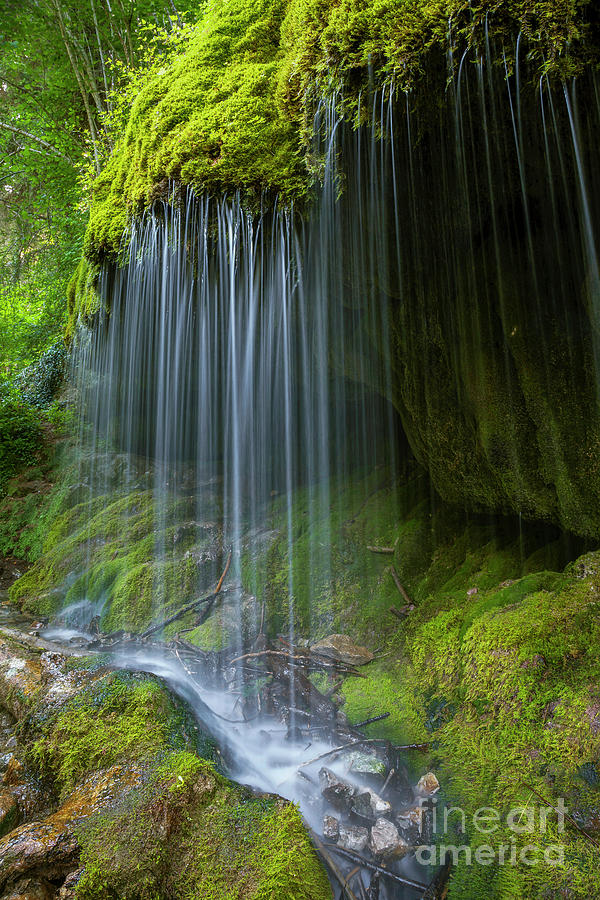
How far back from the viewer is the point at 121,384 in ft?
23.5

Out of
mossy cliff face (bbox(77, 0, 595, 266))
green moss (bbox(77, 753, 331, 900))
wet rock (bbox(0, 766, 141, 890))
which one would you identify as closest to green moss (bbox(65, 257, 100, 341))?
mossy cliff face (bbox(77, 0, 595, 266))

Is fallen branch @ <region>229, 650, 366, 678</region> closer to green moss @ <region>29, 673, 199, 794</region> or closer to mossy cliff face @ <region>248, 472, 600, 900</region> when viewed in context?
mossy cliff face @ <region>248, 472, 600, 900</region>

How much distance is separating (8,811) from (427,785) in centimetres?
212

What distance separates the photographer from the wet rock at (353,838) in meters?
2.17

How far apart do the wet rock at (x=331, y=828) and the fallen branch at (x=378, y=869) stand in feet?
0.17

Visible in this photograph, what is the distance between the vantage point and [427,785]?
2488 millimetres

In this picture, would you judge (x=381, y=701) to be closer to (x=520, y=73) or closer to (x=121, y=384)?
(x=520, y=73)

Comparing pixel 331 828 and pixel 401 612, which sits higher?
pixel 401 612

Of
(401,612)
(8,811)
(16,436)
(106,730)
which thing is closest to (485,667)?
(401,612)

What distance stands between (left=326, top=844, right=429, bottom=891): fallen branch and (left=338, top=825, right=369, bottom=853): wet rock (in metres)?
0.02

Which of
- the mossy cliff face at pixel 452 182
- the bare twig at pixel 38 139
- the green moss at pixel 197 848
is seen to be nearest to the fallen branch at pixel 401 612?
the mossy cliff face at pixel 452 182

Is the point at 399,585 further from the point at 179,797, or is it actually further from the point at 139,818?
the point at 139,818

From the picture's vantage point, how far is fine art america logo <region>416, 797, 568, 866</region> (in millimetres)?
1863

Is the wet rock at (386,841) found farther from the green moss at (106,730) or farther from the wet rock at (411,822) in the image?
the green moss at (106,730)
